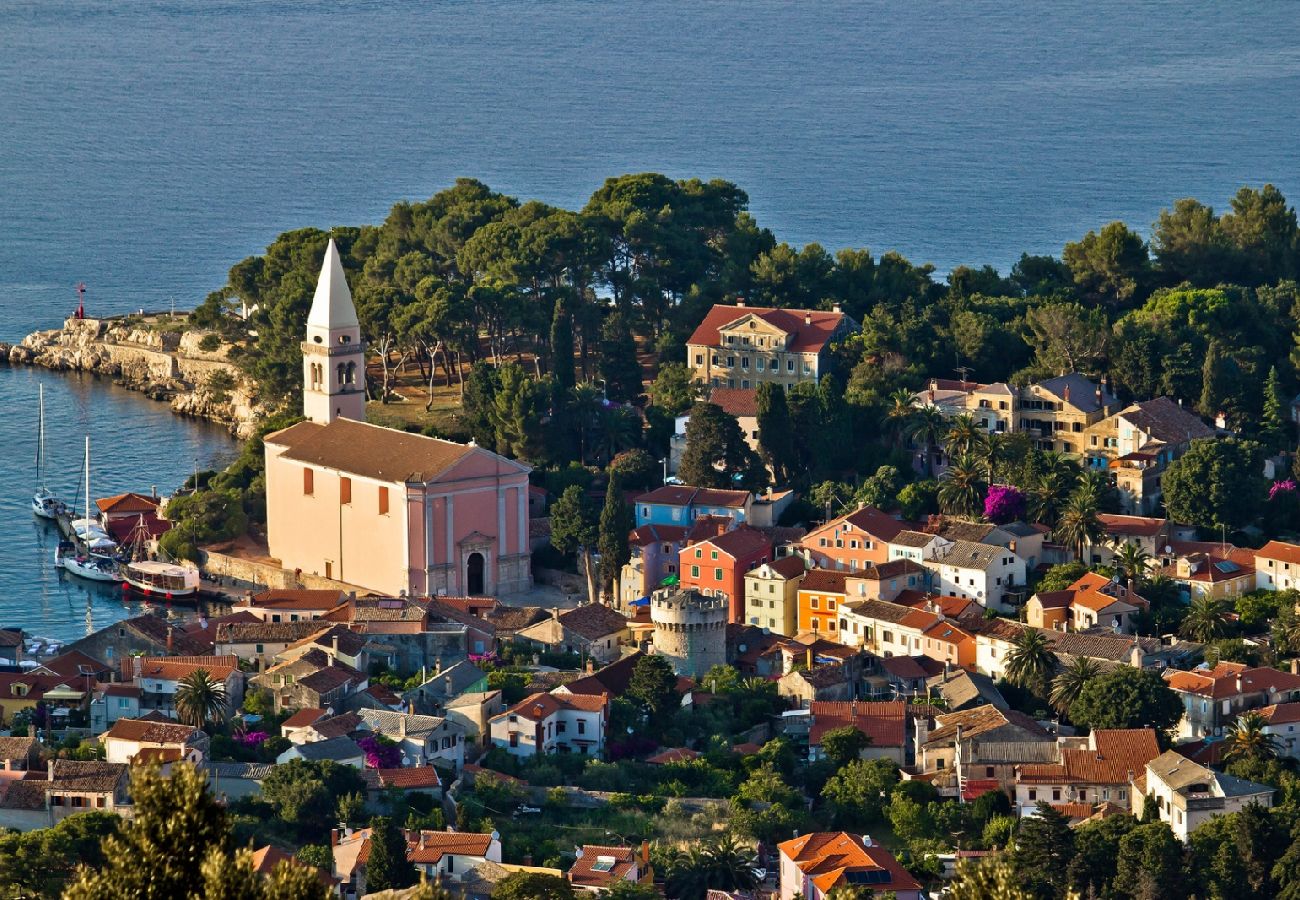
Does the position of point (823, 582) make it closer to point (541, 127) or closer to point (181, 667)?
point (181, 667)

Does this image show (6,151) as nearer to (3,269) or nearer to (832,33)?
(3,269)

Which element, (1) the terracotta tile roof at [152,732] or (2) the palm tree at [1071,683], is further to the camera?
(2) the palm tree at [1071,683]

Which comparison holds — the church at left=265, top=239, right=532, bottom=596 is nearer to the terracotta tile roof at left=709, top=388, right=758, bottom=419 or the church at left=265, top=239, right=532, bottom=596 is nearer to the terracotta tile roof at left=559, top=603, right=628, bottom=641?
the terracotta tile roof at left=559, top=603, right=628, bottom=641

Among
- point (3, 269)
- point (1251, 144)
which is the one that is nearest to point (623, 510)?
point (3, 269)

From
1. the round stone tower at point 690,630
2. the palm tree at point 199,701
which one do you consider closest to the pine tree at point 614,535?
the round stone tower at point 690,630

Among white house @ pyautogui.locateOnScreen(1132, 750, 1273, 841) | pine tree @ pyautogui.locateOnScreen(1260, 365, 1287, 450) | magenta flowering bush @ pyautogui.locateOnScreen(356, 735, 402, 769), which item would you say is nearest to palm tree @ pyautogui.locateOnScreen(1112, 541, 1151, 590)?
pine tree @ pyautogui.locateOnScreen(1260, 365, 1287, 450)

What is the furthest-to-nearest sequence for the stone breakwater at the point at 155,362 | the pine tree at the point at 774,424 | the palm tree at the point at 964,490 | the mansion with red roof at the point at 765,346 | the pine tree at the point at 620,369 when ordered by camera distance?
the stone breakwater at the point at 155,362 < the pine tree at the point at 620,369 < the mansion with red roof at the point at 765,346 < the pine tree at the point at 774,424 < the palm tree at the point at 964,490

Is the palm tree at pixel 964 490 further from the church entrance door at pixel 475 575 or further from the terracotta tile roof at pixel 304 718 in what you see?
the terracotta tile roof at pixel 304 718
